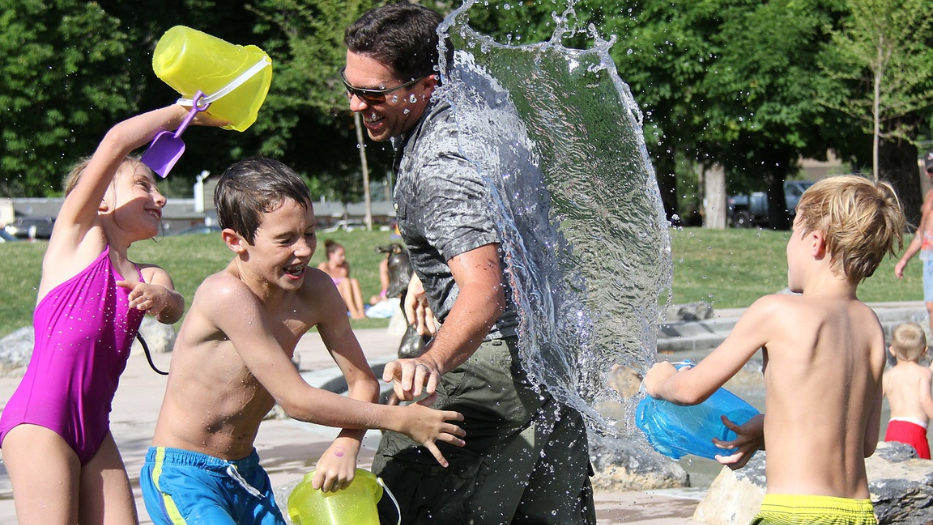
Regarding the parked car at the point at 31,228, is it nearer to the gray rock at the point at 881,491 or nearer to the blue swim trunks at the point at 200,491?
the gray rock at the point at 881,491

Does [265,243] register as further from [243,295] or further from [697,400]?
[697,400]

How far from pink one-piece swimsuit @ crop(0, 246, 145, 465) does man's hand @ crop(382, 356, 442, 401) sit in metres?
1.12

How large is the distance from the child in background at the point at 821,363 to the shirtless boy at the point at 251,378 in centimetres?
82

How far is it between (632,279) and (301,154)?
25454 mm

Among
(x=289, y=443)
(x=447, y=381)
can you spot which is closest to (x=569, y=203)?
(x=447, y=381)

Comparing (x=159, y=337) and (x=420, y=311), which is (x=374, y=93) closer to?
(x=420, y=311)

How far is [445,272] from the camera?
3094 millimetres

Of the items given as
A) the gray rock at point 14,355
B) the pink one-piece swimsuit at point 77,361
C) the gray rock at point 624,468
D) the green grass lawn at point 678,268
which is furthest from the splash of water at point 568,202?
the green grass lawn at point 678,268

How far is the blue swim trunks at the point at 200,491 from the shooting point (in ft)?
9.27

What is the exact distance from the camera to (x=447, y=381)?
313 cm

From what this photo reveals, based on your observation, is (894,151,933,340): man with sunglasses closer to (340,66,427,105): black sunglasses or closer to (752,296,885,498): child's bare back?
(752,296,885,498): child's bare back

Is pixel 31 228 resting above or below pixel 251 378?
below

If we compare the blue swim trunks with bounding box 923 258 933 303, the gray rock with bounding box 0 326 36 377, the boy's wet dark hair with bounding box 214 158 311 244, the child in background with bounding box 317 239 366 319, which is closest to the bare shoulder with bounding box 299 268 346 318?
the boy's wet dark hair with bounding box 214 158 311 244

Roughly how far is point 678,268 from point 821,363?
16.4m
